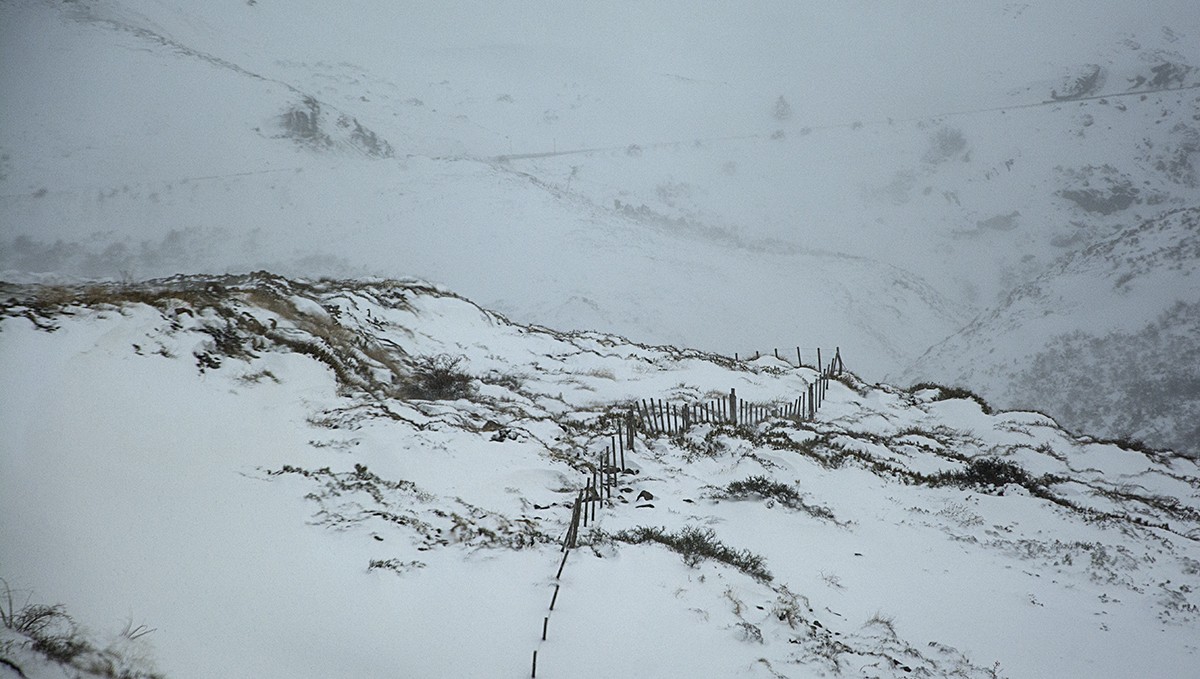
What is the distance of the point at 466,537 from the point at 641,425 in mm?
6662

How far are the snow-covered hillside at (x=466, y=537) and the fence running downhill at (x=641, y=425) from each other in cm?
17

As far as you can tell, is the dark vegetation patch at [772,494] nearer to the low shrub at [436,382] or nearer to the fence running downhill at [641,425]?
the fence running downhill at [641,425]

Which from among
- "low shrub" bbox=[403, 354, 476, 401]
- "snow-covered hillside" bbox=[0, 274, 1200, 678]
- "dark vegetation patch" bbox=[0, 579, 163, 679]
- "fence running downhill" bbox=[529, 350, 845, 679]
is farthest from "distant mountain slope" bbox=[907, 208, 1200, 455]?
"dark vegetation patch" bbox=[0, 579, 163, 679]

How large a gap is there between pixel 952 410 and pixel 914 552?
532 inches

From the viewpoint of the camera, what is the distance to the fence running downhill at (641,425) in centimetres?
561

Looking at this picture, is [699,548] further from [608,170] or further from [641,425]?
[608,170]

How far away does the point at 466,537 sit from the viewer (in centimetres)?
528

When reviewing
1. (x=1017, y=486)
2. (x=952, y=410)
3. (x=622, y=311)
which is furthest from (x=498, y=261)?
(x=1017, y=486)

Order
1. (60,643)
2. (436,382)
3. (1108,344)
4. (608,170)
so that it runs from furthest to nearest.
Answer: (608,170)
(1108,344)
(436,382)
(60,643)

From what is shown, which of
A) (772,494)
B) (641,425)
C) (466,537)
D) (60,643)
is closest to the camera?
(60,643)

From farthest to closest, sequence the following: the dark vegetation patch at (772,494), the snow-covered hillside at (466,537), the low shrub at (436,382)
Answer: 1. the low shrub at (436,382)
2. the dark vegetation patch at (772,494)
3. the snow-covered hillside at (466,537)

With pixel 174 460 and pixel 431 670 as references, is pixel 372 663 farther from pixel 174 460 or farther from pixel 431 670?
pixel 174 460

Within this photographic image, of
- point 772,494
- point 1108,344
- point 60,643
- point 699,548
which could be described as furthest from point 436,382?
point 1108,344

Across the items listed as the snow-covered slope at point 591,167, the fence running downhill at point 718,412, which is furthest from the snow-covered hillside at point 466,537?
the snow-covered slope at point 591,167
